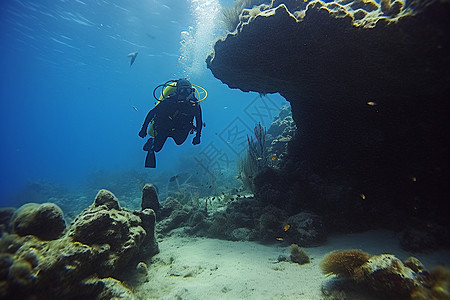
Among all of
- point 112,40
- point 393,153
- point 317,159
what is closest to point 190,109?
point 317,159

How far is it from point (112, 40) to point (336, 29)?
27320 millimetres

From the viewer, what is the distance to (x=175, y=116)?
21.6ft

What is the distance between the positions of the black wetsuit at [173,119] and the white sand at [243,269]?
325 cm

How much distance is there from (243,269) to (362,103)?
4.56 meters

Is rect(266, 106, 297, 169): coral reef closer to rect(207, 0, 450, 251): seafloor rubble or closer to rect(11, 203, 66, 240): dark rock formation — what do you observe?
rect(207, 0, 450, 251): seafloor rubble

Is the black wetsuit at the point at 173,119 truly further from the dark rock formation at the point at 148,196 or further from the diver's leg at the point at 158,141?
the dark rock formation at the point at 148,196

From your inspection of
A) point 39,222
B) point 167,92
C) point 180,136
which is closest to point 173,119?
point 180,136

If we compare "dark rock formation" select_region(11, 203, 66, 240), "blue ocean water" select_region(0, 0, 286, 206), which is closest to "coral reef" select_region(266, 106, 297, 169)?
"blue ocean water" select_region(0, 0, 286, 206)

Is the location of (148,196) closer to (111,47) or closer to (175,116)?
(175,116)

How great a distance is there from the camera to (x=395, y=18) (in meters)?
3.36

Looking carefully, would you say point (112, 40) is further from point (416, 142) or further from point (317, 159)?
point (416, 142)

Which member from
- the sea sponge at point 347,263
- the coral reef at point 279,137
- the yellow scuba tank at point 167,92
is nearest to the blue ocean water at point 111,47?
the coral reef at point 279,137

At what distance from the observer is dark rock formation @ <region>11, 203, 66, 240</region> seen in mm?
2691

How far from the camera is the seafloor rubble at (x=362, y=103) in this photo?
3.56 m
